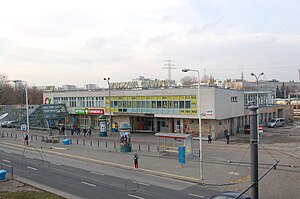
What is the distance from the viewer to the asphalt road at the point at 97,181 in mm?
18120

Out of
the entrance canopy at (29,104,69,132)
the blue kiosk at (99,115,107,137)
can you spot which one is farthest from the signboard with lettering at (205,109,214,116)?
the entrance canopy at (29,104,69,132)

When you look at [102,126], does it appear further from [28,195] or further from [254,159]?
[254,159]

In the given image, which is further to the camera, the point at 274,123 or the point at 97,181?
the point at 274,123

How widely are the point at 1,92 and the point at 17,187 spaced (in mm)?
91443

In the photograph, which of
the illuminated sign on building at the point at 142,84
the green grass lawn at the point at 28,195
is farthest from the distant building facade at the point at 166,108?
the green grass lawn at the point at 28,195

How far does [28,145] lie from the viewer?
A: 39469mm

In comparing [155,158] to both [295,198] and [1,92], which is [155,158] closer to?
[295,198]

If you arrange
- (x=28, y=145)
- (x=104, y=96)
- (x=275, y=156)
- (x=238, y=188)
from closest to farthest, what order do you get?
(x=238, y=188)
(x=275, y=156)
(x=28, y=145)
(x=104, y=96)

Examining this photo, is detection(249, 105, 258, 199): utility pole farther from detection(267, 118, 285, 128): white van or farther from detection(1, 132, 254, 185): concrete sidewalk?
detection(267, 118, 285, 128): white van

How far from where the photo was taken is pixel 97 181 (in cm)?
2106

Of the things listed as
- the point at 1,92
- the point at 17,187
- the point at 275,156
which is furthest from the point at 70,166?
the point at 1,92

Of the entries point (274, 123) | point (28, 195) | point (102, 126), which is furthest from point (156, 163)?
point (274, 123)

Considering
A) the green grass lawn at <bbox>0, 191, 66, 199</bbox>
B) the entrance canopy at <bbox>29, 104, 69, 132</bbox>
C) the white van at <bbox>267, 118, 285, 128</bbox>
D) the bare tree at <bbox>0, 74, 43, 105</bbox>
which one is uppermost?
the bare tree at <bbox>0, 74, 43, 105</bbox>

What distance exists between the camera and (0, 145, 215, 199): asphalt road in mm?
18120
